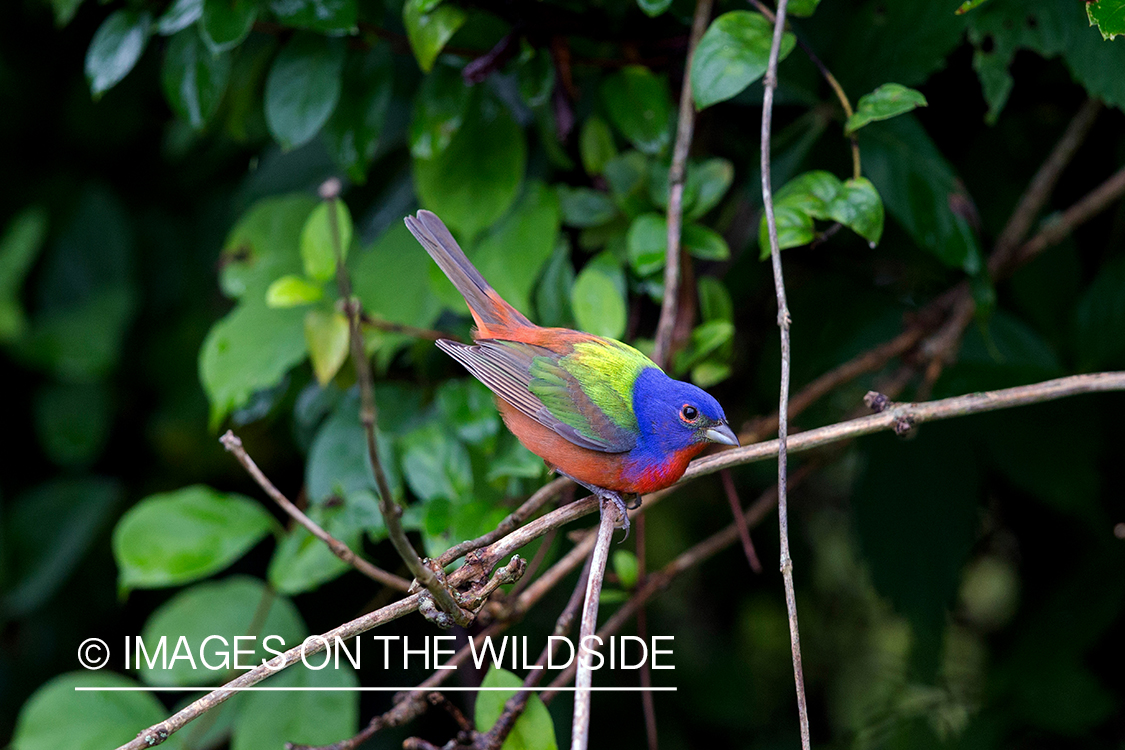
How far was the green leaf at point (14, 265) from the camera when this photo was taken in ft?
13.0

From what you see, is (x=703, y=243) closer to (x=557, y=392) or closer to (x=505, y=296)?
(x=505, y=296)

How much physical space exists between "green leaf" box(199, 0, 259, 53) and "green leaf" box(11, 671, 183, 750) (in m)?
1.95

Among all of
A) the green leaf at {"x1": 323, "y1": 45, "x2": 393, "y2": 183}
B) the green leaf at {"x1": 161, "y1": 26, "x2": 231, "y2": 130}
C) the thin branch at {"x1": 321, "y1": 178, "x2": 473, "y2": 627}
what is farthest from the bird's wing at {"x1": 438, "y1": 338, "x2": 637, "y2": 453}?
the green leaf at {"x1": 161, "y1": 26, "x2": 231, "y2": 130}

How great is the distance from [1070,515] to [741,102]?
2061 mm

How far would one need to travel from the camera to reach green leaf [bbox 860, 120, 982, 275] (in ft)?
8.27

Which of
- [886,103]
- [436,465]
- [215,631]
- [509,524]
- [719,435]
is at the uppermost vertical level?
[886,103]

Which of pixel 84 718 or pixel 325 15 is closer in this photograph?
pixel 325 15

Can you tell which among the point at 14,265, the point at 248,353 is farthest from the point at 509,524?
the point at 14,265

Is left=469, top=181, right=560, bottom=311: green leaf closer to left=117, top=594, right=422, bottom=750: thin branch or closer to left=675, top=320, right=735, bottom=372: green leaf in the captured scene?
left=675, top=320, right=735, bottom=372: green leaf

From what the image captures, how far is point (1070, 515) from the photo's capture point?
3.45m

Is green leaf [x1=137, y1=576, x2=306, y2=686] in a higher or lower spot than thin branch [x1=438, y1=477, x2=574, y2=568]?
lower

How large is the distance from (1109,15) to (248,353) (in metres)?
2.45

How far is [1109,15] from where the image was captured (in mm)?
1993

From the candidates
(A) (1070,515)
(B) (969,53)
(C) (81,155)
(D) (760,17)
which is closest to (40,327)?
(C) (81,155)
